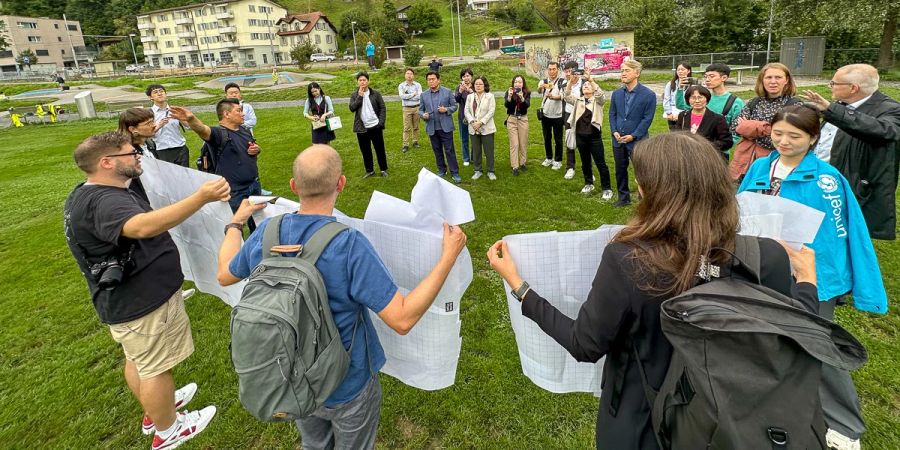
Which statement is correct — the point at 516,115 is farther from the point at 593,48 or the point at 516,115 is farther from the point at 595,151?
the point at 593,48

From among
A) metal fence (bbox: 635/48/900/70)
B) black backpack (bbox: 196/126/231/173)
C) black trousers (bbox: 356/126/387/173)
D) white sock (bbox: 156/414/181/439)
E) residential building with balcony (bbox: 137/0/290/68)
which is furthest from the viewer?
residential building with balcony (bbox: 137/0/290/68)

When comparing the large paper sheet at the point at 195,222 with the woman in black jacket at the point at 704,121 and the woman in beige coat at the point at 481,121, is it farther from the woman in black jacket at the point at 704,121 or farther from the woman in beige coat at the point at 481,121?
the woman in beige coat at the point at 481,121

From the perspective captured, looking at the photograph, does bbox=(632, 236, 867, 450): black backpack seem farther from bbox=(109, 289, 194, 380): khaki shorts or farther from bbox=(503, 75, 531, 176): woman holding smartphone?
bbox=(503, 75, 531, 176): woman holding smartphone

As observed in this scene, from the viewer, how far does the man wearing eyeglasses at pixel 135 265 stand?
2.71m

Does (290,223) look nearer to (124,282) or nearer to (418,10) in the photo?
(124,282)

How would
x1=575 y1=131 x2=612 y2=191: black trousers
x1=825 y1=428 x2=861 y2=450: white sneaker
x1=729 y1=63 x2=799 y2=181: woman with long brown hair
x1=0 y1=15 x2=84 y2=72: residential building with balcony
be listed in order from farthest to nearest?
x1=0 y1=15 x2=84 y2=72: residential building with balcony → x1=575 y1=131 x2=612 y2=191: black trousers → x1=729 y1=63 x2=799 y2=181: woman with long brown hair → x1=825 y1=428 x2=861 y2=450: white sneaker

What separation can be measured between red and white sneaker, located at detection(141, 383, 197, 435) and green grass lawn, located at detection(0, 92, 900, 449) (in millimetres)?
67

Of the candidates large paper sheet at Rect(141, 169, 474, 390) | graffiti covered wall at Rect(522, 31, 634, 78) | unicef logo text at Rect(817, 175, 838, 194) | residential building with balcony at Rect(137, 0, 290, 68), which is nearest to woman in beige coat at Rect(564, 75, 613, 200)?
unicef logo text at Rect(817, 175, 838, 194)

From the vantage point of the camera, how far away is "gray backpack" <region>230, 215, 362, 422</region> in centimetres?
179

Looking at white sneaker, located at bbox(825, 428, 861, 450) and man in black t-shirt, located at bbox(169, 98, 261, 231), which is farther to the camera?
man in black t-shirt, located at bbox(169, 98, 261, 231)

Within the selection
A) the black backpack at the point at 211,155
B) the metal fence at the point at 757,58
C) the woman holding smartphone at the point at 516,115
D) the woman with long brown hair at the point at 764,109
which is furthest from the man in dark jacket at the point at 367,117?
the metal fence at the point at 757,58

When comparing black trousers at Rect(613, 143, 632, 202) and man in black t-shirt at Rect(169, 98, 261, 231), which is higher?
man in black t-shirt at Rect(169, 98, 261, 231)

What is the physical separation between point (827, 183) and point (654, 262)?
2.34m

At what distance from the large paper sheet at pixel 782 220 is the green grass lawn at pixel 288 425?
1.94 metres
